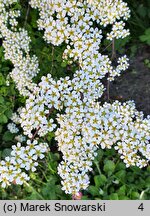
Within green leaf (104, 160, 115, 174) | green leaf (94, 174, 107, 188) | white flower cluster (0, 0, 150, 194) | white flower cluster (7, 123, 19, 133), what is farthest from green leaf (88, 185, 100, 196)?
white flower cluster (7, 123, 19, 133)

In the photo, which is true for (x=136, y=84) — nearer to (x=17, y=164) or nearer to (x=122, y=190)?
(x=122, y=190)

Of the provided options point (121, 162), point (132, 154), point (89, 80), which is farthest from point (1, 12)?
point (121, 162)

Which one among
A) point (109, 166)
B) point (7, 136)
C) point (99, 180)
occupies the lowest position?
point (99, 180)

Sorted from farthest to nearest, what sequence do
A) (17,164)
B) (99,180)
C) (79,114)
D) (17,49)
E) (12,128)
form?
(12,128) → (99,180) → (17,49) → (79,114) → (17,164)

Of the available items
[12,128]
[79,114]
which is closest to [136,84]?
[12,128]

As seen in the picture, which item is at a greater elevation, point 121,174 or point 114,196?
point 121,174

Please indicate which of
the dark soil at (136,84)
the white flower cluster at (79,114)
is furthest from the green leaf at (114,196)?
the dark soil at (136,84)

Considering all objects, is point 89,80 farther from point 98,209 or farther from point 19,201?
point 19,201

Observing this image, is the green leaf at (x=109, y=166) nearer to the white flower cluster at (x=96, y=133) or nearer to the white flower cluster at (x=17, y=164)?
the white flower cluster at (x=96, y=133)

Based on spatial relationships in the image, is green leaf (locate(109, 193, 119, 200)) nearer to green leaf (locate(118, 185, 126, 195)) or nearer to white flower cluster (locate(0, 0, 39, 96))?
green leaf (locate(118, 185, 126, 195))
